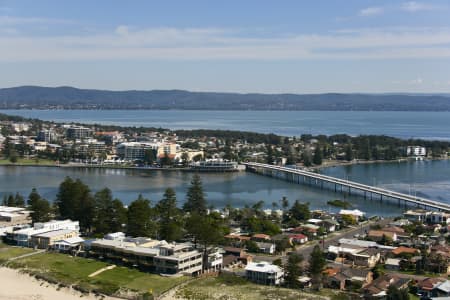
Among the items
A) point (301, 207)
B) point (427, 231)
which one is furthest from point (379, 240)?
point (301, 207)

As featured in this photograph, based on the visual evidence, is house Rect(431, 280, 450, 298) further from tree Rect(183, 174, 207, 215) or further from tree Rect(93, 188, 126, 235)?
tree Rect(183, 174, 207, 215)

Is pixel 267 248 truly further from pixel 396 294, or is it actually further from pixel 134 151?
pixel 134 151

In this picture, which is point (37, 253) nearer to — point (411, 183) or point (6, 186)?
point (6, 186)

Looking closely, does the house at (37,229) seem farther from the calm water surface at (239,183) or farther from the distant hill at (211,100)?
the distant hill at (211,100)

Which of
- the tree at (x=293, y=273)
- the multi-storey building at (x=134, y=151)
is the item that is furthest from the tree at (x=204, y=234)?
the multi-storey building at (x=134, y=151)

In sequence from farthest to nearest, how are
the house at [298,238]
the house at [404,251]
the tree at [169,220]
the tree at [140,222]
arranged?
the house at [298,238]
the tree at [140,222]
the tree at [169,220]
the house at [404,251]

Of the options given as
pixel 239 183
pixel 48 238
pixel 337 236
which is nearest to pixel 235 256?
pixel 337 236
